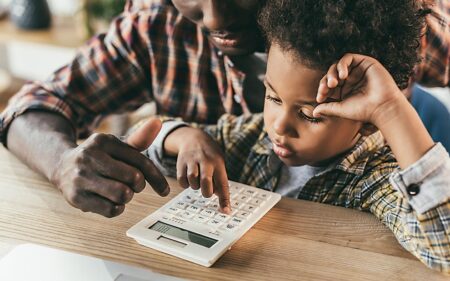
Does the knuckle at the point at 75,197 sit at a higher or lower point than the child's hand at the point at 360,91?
lower

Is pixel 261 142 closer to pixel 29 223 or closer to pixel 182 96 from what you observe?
pixel 182 96

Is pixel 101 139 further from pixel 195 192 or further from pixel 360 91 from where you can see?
pixel 360 91

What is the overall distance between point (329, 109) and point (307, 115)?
0.17 ft

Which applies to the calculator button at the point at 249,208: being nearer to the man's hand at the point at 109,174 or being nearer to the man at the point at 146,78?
the man's hand at the point at 109,174

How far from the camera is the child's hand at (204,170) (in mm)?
853

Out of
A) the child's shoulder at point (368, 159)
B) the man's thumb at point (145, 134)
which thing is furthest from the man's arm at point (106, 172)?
the child's shoulder at point (368, 159)

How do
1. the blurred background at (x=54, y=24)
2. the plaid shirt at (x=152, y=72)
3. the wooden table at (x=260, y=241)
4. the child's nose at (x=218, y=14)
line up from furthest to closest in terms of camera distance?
the blurred background at (x=54, y=24), the plaid shirt at (x=152, y=72), the child's nose at (x=218, y=14), the wooden table at (x=260, y=241)

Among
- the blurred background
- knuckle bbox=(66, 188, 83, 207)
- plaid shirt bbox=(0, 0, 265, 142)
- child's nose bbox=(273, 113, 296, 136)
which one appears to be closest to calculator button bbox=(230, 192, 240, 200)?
child's nose bbox=(273, 113, 296, 136)

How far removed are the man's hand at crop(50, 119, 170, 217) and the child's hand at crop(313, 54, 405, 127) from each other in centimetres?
24

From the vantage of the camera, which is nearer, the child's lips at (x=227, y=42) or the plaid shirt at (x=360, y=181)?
the plaid shirt at (x=360, y=181)

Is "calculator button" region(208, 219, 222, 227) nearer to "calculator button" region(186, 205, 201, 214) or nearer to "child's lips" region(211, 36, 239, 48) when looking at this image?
"calculator button" region(186, 205, 201, 214)

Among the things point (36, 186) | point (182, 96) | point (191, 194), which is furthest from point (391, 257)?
point (182, 96)

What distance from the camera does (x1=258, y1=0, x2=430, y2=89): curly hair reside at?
2.72ft

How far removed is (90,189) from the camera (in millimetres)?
831
